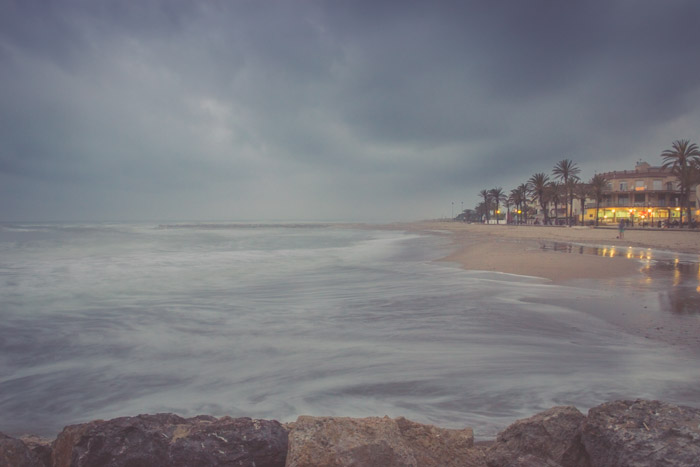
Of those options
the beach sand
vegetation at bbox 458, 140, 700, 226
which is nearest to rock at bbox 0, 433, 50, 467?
the beach sand

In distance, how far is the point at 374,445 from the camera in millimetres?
2338

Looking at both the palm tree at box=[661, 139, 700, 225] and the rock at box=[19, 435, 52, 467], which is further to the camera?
the palm tree at box=[661, 139, 700, 225]

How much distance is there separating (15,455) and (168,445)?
97 cm

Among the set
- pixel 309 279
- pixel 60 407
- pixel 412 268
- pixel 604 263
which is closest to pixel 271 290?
pixel 309 279

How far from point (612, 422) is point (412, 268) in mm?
15161

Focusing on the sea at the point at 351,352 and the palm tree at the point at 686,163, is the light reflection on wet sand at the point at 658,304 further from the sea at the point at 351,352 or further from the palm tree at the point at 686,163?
the palm tree at the point at 686,163

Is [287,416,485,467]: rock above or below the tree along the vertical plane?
below

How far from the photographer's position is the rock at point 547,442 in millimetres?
2775

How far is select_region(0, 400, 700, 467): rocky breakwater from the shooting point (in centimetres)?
236

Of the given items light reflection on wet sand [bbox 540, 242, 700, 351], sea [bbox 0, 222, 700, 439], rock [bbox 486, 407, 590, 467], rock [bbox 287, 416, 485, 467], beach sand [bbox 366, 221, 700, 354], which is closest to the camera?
rock [bbox 287, 416, 485, 467]

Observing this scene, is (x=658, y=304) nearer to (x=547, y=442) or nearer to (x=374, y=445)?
(x=547, y=442)

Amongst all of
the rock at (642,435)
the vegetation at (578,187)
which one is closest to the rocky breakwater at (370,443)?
the rock at (642,435)

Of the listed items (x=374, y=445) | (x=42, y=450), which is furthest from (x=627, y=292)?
(x=42, y=450)

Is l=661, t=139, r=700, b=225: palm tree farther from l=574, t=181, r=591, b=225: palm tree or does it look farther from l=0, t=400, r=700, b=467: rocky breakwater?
l=0, t=400, r=700, b=467: rocky breakwater
